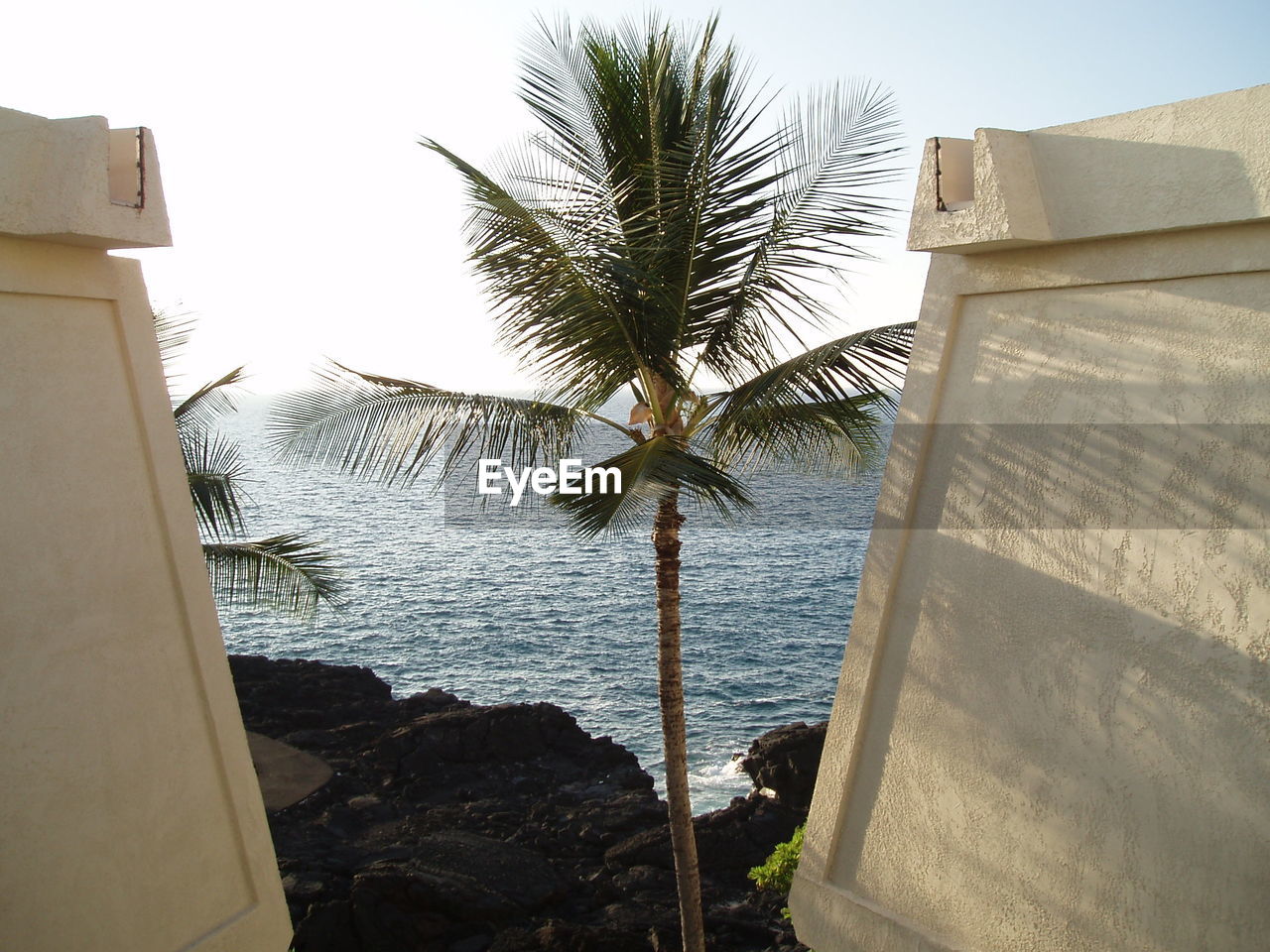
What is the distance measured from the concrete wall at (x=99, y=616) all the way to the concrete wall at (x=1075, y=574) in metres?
3.68

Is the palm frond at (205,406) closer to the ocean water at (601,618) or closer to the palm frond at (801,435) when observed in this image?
the palm frond at (801,435)

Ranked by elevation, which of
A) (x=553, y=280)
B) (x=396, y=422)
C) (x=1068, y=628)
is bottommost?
(x=1068, y=628)

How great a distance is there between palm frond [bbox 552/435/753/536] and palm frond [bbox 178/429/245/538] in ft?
14.6

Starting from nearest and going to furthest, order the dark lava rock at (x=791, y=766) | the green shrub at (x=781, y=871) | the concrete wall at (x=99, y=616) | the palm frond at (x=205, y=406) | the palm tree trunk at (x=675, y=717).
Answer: the concrete wall at (x=99, y=616) < the palm tree trunk at (x=675, y=717) < the palm frond at (x=205, y=406) < the green shrub at (x=781, y=871) < the dark lava rock at (x=791, y=766)

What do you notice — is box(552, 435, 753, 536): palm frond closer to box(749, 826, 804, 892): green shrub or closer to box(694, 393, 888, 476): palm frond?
box(694, 393, 888, 476): palm frond

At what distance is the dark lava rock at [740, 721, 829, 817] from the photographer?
1966 centimetres

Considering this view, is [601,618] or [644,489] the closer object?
[644,489]

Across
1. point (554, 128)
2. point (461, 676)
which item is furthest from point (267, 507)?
point (554, 128)

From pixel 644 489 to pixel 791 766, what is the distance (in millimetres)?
13935

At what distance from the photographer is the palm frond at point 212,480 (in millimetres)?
10914

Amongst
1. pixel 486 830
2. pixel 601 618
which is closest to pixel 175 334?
pixel 486 830

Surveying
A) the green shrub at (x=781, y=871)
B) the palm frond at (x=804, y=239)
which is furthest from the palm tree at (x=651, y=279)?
the green shrub at (x=781, y=871)

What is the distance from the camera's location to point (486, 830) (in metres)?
18.2

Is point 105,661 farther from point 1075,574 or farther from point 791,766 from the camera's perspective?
point 791,766
